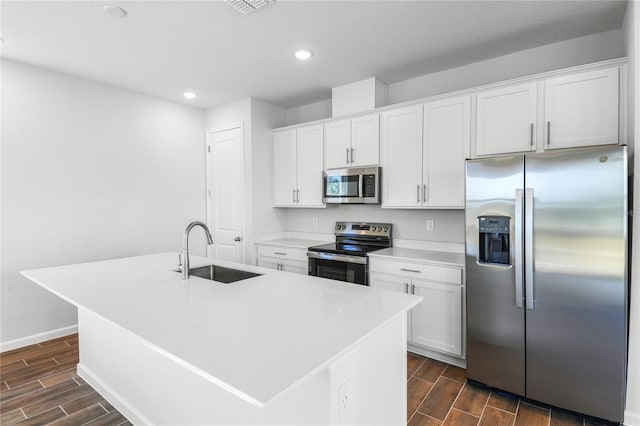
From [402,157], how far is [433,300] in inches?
53.4

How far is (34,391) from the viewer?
2.44 m

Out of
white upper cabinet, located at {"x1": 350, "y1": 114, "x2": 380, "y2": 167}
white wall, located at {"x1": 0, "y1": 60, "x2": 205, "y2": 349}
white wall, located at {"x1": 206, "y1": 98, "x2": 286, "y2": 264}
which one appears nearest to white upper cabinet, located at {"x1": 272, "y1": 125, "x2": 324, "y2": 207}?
white wall, located at {"x1": 206, "y1": 98, "x2": 286, "y2": 264}

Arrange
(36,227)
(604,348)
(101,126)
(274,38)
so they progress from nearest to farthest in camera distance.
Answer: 1. (604,348)
2. (274,38)
3. (36,227)
4. (101,126)

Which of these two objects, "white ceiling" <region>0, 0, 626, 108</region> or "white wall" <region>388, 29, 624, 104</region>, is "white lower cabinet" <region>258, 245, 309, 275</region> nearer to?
"white ceiling" <region>0, 0, 626, 108</region>

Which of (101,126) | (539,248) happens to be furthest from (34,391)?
(539,248)

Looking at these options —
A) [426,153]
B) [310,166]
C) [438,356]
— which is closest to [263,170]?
[310,166]

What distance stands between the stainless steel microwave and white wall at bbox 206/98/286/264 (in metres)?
0.88

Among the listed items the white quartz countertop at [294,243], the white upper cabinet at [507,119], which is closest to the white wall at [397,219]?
the white quartz countertop at [294,243]

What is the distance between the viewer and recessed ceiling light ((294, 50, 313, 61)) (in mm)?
2876

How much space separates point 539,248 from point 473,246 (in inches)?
15.7

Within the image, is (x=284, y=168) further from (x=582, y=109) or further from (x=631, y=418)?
(x=631, y=418)

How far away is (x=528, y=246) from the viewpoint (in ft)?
7.16

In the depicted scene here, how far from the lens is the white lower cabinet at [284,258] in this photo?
147 inches

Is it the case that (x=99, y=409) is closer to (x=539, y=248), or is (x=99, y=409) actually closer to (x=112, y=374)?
(x=112, y=374)
